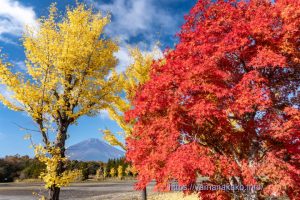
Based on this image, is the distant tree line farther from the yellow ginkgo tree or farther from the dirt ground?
the yellow ginkgo tree

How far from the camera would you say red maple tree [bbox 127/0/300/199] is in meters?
8.16

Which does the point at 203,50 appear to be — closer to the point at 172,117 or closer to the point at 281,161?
the point at 172,117

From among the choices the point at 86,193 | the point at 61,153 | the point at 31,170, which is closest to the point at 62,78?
the point at 61,153

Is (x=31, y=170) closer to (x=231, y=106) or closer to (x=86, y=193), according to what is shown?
(x=86, y=193)

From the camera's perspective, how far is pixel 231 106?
8258 millimetres

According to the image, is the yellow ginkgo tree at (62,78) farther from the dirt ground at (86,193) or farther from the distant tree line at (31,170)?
the distant tree line at (31,170)

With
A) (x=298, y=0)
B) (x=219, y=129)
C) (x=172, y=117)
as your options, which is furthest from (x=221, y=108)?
(x=298, y=0)

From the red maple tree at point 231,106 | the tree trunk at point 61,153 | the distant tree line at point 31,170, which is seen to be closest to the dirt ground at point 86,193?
the tree trunk at point 61,153

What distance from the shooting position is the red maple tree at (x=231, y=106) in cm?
816

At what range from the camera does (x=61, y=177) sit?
985 centimetres

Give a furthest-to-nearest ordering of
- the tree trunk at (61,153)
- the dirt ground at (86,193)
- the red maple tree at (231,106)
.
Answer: the dirt ground at (86,193)
the tree trunk at (61,153)
the red maple tree at (231,106)

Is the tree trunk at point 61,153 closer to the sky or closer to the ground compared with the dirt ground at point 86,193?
closer to the sky

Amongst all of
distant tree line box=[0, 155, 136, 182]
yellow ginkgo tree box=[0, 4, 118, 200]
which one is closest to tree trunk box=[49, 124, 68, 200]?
yellow ginkgo tree box=[0, 4, 118, 200]

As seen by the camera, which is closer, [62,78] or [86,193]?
[62,78]
